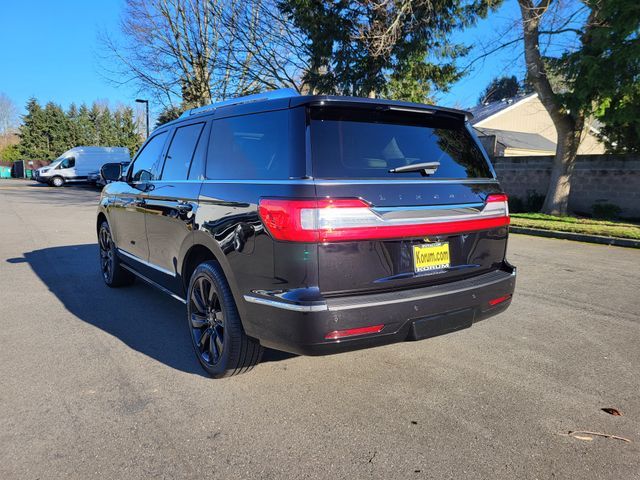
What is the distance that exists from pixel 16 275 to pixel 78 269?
2.58 feet

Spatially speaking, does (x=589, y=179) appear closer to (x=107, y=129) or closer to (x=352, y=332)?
(x=352, y=332)

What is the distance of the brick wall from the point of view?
43.3 ft

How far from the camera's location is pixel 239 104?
11.1ft

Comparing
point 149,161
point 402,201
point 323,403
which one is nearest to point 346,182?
point 402,201

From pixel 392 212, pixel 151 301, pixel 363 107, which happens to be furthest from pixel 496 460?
pixel 151 301

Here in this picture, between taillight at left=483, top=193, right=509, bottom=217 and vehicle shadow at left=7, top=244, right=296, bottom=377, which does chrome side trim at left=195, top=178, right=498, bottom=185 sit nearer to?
taillight at left=483, top=193, right=509, bottom=217

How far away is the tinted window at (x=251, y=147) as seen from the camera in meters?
2.77

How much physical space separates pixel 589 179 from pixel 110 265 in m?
14.1

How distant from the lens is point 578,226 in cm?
1103

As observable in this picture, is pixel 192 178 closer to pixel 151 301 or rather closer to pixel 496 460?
pixel 151 301

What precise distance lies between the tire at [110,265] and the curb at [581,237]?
29.9ft

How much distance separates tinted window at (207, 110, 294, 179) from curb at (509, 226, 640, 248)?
9022mm

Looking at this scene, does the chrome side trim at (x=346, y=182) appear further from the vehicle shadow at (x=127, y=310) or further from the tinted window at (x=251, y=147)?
the vehicle shadow at (x=127, y=310)

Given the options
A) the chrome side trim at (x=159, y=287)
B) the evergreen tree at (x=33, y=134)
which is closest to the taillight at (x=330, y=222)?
the chrome side trim at (x=159, y=287)
